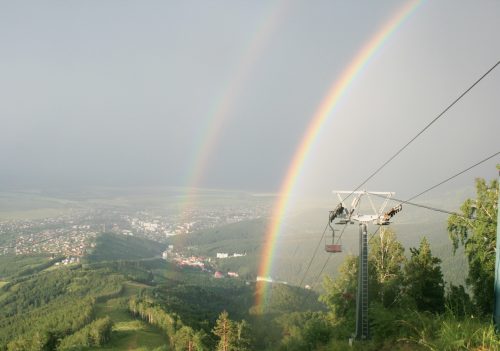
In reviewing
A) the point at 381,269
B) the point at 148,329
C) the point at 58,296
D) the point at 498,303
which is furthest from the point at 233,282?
the point at 498,303

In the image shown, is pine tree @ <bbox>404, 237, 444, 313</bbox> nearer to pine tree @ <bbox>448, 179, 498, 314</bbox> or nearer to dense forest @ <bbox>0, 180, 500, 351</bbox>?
dense forest @ <bbox>0, 180, 500, 351</bbox>

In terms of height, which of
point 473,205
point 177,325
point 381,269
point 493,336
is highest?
point 473,205

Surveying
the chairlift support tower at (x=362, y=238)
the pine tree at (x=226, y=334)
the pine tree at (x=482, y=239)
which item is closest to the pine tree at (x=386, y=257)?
the pine tree at (x=482, y=239)

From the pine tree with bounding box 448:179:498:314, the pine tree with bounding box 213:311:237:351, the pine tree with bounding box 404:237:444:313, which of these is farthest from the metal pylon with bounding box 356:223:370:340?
the pine tree with bounding box 213:311:237:351

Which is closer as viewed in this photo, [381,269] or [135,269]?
[381,269]

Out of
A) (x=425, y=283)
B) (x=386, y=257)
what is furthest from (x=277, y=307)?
(x=425, y=283)

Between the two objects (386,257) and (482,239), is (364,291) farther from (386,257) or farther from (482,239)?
(386,257)

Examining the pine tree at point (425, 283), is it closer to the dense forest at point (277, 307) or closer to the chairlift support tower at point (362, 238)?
the dense forest at point (277, 307)

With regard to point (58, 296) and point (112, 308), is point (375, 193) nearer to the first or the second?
point (112, 308)
